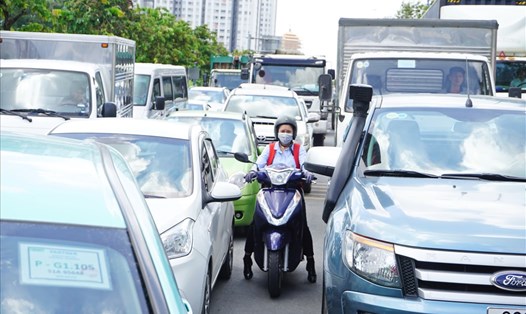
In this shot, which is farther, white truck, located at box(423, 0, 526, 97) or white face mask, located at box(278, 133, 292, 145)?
white truck, located at box(423, 0, 526, 97)

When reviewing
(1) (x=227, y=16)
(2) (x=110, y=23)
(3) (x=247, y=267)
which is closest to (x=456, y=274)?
(3) (x=247, y=267)

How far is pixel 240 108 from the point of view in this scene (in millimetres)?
19938

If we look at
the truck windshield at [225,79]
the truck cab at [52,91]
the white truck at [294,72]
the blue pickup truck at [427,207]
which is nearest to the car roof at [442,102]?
the blue pickup truck at [427,207]

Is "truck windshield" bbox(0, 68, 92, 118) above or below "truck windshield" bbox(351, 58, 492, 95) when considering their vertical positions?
below

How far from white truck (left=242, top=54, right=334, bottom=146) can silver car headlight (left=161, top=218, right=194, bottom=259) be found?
77.9ft

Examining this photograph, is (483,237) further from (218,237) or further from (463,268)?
(218,237)

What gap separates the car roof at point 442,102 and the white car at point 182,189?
1369 millimetres

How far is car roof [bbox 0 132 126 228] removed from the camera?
3.07m

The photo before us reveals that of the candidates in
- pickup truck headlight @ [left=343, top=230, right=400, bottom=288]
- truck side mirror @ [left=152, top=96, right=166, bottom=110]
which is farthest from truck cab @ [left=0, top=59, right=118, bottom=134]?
pickup truck headlight @ [left=343, top=230, right=400, bottom=288]

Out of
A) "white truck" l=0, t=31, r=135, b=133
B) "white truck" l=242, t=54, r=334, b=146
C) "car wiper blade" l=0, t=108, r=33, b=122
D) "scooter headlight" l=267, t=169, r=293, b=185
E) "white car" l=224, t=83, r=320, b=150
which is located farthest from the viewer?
"white truck" l=242, t=54, r=334, b=146

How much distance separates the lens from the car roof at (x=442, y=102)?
757 centimetres

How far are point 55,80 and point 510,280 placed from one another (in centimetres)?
968

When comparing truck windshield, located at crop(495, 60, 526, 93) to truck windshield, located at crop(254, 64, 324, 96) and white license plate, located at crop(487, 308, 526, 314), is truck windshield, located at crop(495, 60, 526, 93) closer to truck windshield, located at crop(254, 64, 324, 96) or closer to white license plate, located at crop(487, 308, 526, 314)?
truck windshield, located at crop(254, 64, 324, 96)

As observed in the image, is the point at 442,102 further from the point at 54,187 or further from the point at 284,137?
the point at 54,187
